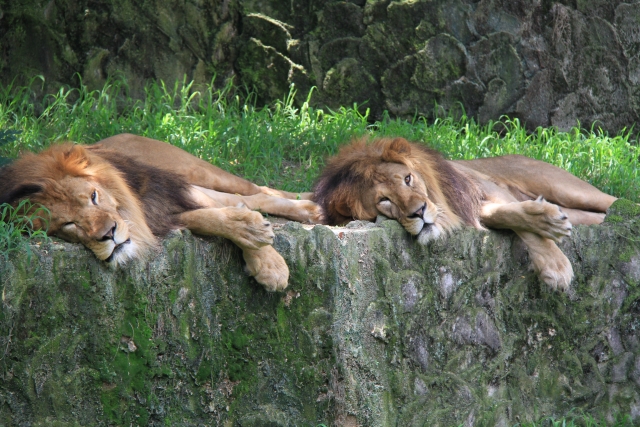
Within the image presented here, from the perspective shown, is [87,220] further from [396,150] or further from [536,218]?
[536,218]

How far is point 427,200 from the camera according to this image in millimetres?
3650

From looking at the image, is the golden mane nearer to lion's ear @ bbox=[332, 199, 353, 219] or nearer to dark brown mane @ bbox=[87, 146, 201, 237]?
dark brown mane @ bbox=[87, 146, 201, 237]

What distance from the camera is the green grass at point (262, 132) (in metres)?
5.39

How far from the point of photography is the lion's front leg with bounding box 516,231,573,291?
393 cm

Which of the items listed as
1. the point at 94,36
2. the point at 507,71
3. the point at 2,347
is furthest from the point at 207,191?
the point at 507,71

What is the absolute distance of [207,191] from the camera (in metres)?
4.05

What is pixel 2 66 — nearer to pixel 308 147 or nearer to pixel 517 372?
pixel 308 147

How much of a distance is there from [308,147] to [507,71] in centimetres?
203

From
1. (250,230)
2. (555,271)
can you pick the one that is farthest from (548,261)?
(250,230)

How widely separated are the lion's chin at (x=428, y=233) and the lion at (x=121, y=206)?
70 centimetres

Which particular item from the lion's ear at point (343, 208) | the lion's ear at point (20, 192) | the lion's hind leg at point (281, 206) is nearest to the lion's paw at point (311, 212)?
the lion's hind leg at point (281, 206)

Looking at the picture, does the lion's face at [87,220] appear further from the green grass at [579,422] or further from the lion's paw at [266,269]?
the green grass at [579,422]

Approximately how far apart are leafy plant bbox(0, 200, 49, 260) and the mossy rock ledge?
47mm

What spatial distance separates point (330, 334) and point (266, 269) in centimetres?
43
